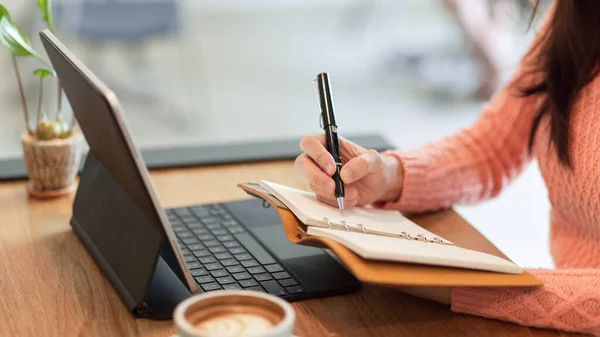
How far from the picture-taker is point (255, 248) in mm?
947

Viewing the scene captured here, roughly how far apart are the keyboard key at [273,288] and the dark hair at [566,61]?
0.44 metres

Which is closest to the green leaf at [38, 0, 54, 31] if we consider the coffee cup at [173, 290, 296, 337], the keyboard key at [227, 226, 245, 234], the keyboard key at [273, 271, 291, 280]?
the keyboard key at [227, 226, 245, 234]

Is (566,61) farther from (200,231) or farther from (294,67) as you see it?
(294,67)

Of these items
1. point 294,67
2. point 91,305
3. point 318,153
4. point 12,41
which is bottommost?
point 294,67

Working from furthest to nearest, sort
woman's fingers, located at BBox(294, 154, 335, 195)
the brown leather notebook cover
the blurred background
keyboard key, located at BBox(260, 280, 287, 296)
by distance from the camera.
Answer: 1. the blurred background
2. woman's fingers, located at BBox(294, 154, 335, 195)
3. keyboard key, located at BBox(260, 280, 287, 296)
4. the brown leather notebook cover

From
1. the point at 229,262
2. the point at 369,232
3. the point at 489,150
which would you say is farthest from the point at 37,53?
the point at 489,150

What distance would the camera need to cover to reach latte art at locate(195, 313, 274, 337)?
0.58m

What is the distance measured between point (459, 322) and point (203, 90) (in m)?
3.47

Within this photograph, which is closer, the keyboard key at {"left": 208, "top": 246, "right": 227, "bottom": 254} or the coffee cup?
the coffee cup

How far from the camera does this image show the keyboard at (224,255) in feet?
2.79

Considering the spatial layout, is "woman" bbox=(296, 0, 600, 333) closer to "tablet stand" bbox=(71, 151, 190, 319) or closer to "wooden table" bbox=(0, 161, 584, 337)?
"wooden table" bbox=(0, 161, 584, 337)

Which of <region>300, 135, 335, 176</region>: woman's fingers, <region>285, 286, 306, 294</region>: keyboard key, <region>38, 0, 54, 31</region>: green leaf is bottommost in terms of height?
<region>285, 286, 306, 294</region>: keyboard key

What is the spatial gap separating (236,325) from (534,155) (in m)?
0.73

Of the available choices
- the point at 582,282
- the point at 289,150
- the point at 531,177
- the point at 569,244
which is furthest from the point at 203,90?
the point at 582,282
